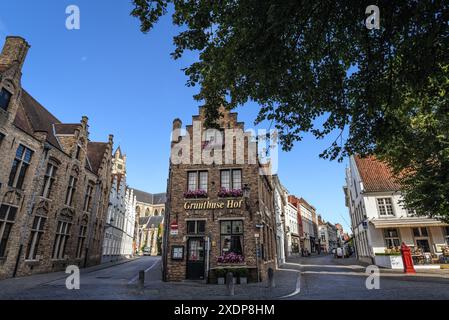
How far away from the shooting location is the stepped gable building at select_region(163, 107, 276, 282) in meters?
15.7

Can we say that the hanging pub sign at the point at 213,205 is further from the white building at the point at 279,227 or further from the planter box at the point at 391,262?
the white building at the point at 279,227

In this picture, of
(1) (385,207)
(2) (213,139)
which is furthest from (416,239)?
(2) (213,139)

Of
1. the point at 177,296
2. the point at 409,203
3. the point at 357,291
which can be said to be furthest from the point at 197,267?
the point at 409,203

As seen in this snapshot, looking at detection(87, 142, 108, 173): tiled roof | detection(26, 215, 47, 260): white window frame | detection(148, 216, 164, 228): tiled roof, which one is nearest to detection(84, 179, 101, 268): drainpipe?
detection(87, 142, 108, 173): tiled roof

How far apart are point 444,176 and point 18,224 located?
23475mm

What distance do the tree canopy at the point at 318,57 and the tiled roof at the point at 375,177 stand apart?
58.1 ft

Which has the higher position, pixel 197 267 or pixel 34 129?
pixel 34 129

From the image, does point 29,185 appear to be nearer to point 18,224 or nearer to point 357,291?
point 18,224

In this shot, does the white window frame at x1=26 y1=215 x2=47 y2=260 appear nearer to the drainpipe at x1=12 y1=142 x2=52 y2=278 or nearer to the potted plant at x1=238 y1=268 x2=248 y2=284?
Answer: the drainpipe at x1=12 y1=142 x2=52 y2=278

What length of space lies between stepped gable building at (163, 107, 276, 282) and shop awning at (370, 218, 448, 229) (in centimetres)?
1248

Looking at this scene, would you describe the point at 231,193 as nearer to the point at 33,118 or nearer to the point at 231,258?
the point at 231,258

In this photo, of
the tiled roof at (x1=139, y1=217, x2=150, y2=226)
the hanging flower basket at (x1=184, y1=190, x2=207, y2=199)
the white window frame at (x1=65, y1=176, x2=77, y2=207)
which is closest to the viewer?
the hanging flower basket at (x1=184, y1=190, x2=207, y2=199)

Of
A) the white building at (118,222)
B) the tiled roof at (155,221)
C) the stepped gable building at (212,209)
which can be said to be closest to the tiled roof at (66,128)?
the stepped gable building at (212,209)

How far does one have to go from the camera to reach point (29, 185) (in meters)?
17.9
